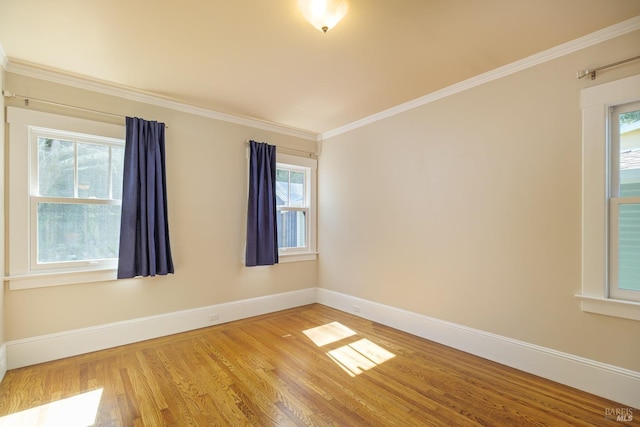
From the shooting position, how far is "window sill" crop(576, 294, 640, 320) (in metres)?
2.01

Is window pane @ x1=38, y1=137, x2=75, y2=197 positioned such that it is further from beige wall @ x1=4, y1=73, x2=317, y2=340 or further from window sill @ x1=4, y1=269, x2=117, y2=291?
window sill @ x1=4, y1=269, x2=117, y2=291

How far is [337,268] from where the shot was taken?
440 centimetres

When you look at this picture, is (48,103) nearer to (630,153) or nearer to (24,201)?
(24,201)

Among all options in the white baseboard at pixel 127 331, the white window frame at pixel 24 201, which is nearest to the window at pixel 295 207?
the white baseboard at pixel 127 331

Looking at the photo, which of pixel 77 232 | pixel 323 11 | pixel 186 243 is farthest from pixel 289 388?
pixel 323 11

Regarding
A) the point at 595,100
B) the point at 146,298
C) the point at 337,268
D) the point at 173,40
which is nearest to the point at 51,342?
the point at 146,298

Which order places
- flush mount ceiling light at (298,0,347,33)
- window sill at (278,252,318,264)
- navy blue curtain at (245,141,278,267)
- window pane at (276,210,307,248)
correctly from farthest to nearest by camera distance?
window pane at (276,210,307,248) → window sill at (278,252,318,264) → navy blue curtain at (245,141,278,267) → flush mount ceiling light at (298,0,347,33)

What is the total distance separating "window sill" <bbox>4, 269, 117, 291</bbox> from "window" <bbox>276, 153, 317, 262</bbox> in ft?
6.90

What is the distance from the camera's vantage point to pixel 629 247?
6.91ft

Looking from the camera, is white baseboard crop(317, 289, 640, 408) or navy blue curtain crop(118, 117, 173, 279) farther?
navy blue curtain crop(118, 117, 173, 279)

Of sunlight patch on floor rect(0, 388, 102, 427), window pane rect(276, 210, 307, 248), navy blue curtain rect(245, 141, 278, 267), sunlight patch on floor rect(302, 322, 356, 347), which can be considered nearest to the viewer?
sunlight patch on floor rect(0, 388, 102, 427)

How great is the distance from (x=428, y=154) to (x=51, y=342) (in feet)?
13.7

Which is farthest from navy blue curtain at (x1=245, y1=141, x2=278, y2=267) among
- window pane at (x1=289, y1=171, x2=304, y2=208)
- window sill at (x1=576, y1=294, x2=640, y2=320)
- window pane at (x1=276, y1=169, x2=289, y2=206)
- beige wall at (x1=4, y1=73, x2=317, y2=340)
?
window sill at (x1=576, y1=294, x2=640, y2=320)

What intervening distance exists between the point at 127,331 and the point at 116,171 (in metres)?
1.68
